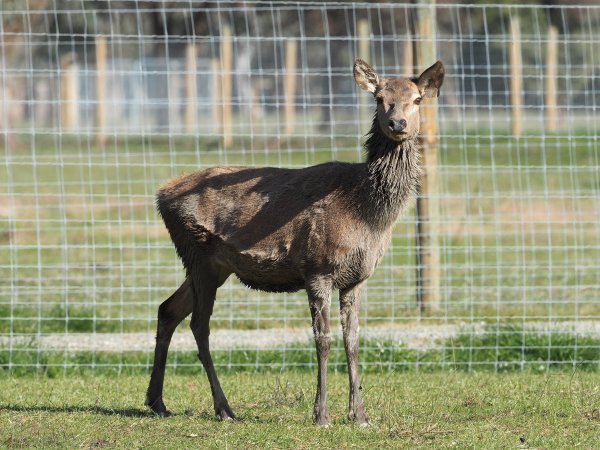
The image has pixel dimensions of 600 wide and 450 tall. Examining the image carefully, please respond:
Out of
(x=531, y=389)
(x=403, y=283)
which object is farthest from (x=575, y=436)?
(x=403, y=283)

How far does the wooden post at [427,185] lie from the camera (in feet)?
32.8

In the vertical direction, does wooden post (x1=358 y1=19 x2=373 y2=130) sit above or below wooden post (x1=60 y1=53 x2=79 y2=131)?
below

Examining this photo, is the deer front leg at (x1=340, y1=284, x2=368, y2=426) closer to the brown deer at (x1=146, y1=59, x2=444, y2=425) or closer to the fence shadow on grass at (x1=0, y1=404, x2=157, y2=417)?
the brown deer at (x1=146, y1=59, x2=444, y2=425)

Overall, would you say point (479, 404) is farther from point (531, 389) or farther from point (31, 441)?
point (31, 441)

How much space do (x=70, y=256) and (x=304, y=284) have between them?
865 centimetres

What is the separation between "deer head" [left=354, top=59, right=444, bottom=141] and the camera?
6.97 m

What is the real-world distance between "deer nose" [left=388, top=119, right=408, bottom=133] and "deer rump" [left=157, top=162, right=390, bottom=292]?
500 millimetres

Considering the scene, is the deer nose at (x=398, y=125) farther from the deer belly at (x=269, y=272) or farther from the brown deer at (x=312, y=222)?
the deer belly at (x=269, y=272)

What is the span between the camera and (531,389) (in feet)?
27.2

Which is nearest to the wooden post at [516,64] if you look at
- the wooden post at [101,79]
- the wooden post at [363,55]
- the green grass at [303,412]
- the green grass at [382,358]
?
the wooden post at [363,55]

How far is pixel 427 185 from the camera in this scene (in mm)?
10078


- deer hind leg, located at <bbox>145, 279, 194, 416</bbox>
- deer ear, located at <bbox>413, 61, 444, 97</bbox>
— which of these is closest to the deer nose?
deer ear, located at <bbox>413, 61, 444, 97</bbox>

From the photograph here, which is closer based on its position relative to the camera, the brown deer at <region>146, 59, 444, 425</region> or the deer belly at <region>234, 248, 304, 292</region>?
the brown deer at <region>146, 59, 444, 425</region>

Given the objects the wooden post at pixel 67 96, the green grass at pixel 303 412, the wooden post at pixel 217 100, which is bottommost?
the green grass at pixel 303 412
